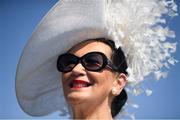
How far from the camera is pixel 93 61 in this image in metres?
2.64

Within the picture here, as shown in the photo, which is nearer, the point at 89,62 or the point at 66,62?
the point at 89,62

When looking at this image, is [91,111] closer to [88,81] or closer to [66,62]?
[88,81]

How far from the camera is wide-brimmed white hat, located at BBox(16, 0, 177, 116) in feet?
8.74

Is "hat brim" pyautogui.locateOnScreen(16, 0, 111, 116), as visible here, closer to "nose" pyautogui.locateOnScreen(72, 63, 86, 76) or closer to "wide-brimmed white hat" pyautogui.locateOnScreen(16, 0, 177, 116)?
"wide-brimmed white hat" pyautogui.locateOnScreen(16, 0, 177, 116)

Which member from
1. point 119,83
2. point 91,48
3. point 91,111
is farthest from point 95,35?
point 91,111

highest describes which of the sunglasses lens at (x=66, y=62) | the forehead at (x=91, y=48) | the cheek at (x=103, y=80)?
the forehead at (x=91, y=48)

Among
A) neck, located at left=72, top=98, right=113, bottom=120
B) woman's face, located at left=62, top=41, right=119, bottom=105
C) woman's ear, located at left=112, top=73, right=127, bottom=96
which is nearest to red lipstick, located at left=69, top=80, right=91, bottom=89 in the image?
woman's face, located at left=62, top=41, right=119, bottom=105

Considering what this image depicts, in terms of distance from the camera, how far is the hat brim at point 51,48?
8.70 ft

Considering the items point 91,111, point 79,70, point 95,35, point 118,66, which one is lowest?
point 91,111

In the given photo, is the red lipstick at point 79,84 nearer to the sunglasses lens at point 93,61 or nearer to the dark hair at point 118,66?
the sunglasses lens at point 93,61

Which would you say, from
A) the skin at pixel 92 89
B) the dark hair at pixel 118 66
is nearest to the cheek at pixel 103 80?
the skin at pixel 92 89

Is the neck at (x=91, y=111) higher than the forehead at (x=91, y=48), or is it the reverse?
the forehead at (x=91, y=48)

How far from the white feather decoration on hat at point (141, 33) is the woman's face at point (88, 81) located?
146mm

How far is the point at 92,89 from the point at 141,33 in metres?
0.51
